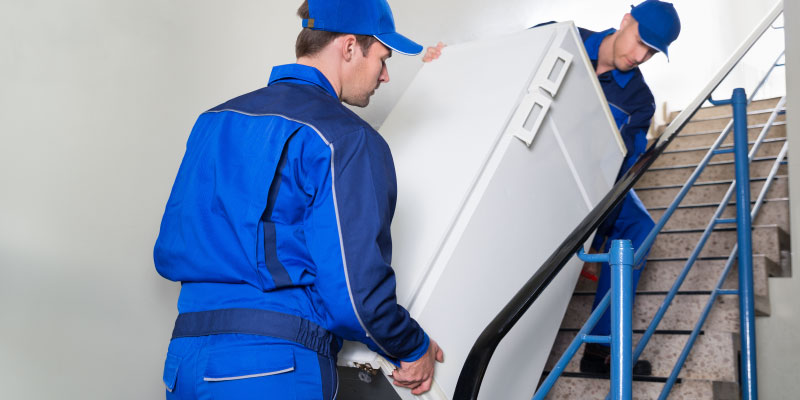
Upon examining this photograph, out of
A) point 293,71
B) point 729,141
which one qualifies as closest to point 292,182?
point 293,71

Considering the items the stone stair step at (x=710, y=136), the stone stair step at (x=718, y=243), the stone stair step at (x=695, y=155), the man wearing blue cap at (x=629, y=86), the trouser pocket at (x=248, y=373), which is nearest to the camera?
the trouser pocket at (x=248, y=373)

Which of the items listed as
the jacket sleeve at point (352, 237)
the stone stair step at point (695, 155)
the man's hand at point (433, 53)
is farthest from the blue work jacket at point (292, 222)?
the stone stair step at point (695, 155)

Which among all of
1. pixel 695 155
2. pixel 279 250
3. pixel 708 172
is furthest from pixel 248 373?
pixel 695 155

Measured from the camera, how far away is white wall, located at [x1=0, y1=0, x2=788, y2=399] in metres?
1.41

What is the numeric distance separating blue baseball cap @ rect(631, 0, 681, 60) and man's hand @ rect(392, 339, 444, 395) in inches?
64.1

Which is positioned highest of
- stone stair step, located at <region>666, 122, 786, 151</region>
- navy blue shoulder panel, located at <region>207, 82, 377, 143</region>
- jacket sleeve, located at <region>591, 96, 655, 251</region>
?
stone stair step, located at <region>666, 122, 786, 151</region>

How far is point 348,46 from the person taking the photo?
4.40 feet

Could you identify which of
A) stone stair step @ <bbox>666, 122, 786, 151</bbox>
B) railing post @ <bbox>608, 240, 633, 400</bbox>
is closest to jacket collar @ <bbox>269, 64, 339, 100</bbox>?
railing post @ <bbox>608, 240, 633, 400</bbox>

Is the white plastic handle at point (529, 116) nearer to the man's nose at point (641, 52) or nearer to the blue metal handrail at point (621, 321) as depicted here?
the blue metal handrail at point (621, 321)

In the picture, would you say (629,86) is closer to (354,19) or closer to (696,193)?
(696,193)

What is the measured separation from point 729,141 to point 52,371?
A: 436cm

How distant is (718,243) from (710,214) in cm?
35

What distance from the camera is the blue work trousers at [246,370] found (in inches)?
42.8

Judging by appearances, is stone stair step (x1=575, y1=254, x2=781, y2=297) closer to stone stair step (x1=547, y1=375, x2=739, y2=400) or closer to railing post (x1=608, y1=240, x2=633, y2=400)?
stone stair step (x1=547, y1=375, x2=739, y2=400)
